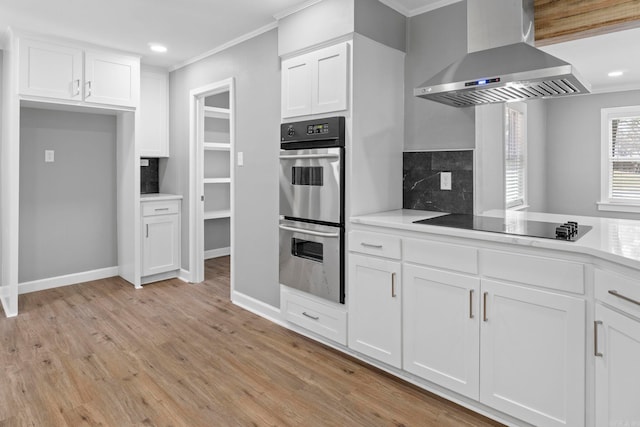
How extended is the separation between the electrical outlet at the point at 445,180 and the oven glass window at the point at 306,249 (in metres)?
0.99

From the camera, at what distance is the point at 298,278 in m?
2.97

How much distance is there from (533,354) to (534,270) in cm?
40

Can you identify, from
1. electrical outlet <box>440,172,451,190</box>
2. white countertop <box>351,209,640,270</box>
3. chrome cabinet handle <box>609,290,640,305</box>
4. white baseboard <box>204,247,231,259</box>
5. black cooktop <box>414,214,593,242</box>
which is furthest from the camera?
white baseboard <box>204,247,231,259</box>

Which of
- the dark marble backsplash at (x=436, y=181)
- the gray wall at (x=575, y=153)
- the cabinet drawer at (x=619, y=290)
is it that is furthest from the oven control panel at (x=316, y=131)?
the gray wall at (x=575, y=153)

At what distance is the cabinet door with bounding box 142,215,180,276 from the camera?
4.30m

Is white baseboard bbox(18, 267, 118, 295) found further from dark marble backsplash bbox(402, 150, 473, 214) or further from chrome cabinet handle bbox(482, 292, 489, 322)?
chrome cabinet handle bbox(482, 292, 489, 322)

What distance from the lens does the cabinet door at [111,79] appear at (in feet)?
12.5

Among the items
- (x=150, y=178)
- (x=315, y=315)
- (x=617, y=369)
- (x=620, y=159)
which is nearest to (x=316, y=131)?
(x=315, y=315)

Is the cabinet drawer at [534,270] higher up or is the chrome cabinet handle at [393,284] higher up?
the cabinet drawer at [534,270]

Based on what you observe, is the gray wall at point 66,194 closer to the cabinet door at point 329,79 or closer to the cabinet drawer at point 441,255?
the cabinet door at point 329,79

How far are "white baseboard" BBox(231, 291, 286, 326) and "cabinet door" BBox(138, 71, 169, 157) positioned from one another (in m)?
2.03

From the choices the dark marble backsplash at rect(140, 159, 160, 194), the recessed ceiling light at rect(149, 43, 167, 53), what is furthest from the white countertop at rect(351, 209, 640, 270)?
the dark marble backsplash at rect(140, 159, 160, 194)

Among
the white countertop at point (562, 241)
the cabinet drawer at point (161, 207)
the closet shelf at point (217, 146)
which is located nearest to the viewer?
the white countertop at point (562, 241)

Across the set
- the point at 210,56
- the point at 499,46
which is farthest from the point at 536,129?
the point at 210,56
